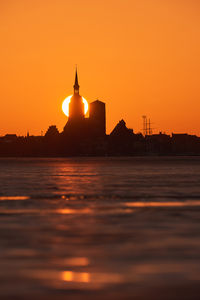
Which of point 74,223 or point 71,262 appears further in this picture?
point 74,223

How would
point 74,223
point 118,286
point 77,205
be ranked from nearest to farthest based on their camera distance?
point 118,286 < point 74,223 < point 77,205

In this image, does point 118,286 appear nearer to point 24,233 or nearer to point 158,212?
point 24,233

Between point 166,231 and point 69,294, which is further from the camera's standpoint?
point 166,231

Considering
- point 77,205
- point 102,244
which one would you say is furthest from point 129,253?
point 77,205

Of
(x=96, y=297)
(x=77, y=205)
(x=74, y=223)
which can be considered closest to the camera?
(x=96, y=297)

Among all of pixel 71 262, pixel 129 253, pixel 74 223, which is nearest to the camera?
pixel 71 262

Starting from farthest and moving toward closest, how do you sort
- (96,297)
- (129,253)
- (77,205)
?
1. (77,205)
2. (129,253)
3. (96,297)

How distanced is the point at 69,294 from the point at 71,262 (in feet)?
13.9

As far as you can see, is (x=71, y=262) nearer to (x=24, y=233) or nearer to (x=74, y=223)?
(x=24, y=233)

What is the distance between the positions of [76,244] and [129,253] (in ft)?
9.43

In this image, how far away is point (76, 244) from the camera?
833 inches

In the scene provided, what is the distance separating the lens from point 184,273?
15.5 meters

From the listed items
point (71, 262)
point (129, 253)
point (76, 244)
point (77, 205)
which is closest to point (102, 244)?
point (76, 244)

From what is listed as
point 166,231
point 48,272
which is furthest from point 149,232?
point 48,272
